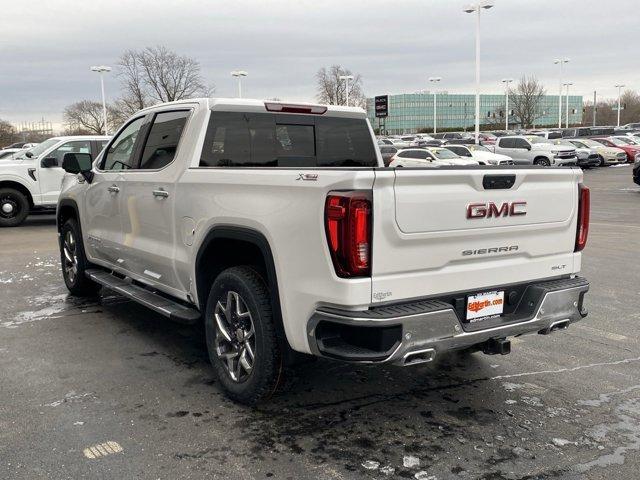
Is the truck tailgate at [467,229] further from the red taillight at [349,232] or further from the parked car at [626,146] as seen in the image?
the parked car at [626,146]

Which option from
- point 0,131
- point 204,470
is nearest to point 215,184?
point 204,470

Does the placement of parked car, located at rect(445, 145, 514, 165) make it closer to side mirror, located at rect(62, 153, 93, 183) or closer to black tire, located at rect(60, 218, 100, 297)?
black tire, located at rect(60, 218, 100, 297)

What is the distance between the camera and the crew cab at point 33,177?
13.5 meters

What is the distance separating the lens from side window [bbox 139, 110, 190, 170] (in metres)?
4.85

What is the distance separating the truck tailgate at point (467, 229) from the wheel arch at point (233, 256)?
2.26 ft

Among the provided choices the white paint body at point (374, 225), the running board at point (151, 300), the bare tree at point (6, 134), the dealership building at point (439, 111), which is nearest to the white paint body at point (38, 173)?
the running board at point (151, 300)

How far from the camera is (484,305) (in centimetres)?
367

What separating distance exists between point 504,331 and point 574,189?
108cm

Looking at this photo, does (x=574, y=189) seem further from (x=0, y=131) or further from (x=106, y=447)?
(x=0, y=131)

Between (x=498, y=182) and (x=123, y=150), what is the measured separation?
11.7ft

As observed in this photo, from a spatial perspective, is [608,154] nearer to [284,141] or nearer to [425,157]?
[425,157]

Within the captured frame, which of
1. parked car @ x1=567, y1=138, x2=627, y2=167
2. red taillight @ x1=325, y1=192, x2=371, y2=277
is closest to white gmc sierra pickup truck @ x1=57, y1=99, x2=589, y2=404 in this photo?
red taillight @ x1=325, y1=192, x2=371, y2=277

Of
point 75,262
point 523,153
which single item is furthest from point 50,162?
point 523,153

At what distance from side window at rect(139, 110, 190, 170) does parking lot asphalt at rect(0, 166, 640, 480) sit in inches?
60.9
